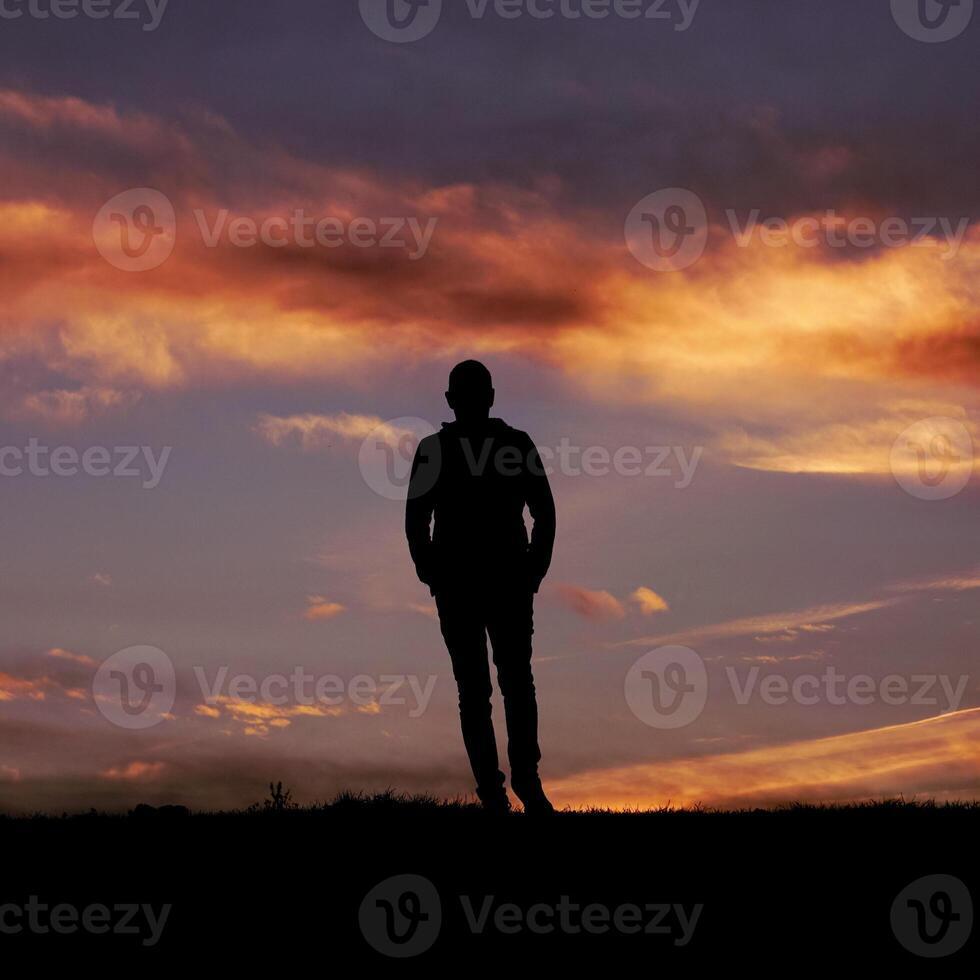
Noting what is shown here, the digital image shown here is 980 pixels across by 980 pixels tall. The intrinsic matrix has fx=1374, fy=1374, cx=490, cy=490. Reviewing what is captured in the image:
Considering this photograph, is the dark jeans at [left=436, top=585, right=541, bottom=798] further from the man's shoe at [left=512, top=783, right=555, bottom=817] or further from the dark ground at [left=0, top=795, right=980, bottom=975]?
the dark ground at [left=0, top=795, right=980, bottom=975]

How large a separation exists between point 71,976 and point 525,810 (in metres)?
5.24

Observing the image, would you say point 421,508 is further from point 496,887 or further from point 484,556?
point 496,887

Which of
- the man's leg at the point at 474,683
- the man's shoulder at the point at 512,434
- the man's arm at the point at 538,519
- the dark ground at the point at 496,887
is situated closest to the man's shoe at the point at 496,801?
the man's leg at the point at 474,683

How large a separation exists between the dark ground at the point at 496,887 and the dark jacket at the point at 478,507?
232 centimetres

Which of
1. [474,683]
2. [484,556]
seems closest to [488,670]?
[474,683]

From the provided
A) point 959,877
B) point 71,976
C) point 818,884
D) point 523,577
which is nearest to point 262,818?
point 523,577

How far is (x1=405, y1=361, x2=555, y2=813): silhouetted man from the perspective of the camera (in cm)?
1284

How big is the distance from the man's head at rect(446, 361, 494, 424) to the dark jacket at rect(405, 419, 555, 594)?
0.12 meters

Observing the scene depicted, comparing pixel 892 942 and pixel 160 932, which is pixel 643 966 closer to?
pixel 892 942

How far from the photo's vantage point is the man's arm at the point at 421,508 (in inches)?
510

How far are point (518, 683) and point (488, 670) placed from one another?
1.06 ft

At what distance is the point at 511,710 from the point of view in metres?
12.9

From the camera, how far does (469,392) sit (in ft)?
42.4

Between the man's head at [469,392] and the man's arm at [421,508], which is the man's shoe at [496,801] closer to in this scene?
the man's arm at [421,508]
